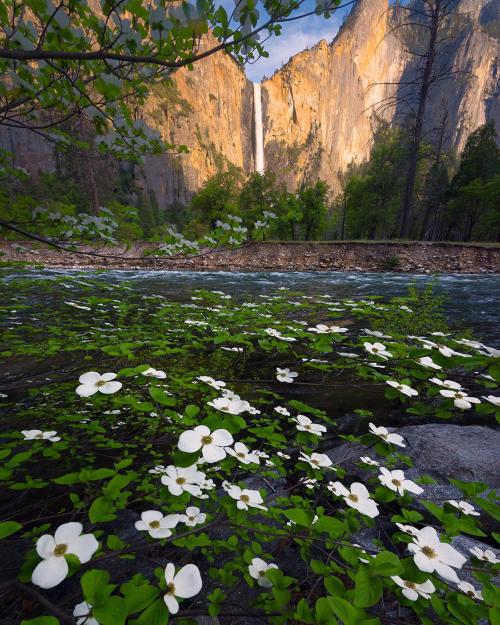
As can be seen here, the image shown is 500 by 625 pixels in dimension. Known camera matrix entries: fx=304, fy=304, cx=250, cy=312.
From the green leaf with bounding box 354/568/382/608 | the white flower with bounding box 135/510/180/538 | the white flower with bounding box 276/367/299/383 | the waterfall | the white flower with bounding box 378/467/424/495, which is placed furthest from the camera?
the waterfall

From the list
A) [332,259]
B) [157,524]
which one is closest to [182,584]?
[157,524]

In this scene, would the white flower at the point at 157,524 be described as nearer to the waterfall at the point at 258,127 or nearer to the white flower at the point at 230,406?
the white flower at the point at 230,406

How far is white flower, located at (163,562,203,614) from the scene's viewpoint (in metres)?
0.79

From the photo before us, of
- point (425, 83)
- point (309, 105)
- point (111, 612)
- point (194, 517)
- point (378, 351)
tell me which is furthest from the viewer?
point (309, 105)

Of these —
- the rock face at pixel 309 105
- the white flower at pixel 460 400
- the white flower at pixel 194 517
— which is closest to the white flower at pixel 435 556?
the white flower at pixel 460 400

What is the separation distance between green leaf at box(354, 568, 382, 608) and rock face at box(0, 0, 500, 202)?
10374 centimetres

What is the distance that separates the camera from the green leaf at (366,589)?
0.76 meters

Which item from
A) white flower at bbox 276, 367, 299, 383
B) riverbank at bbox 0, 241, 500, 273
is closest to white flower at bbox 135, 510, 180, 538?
white flower at bbox 276, 367, 299, 383

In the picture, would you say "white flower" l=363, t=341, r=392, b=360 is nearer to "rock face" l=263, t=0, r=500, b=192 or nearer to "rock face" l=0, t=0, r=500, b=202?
"rock face" l=0, t=0, r=500, b=202

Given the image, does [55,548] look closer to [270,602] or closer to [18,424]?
[270,602]

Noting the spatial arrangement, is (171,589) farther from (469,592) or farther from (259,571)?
(469,592)

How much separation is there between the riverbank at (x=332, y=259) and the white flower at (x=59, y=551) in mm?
14384

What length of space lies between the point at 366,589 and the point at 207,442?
572 millimetres

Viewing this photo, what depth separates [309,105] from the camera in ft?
506
